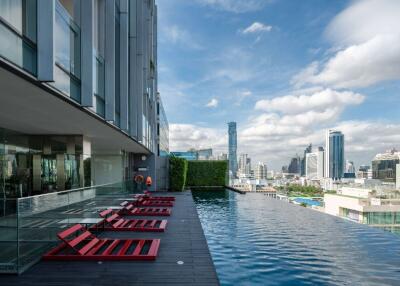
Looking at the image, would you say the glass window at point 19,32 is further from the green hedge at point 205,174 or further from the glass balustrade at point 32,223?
the green hedge at point 205,174

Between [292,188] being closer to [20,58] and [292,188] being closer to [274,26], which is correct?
[274,26]

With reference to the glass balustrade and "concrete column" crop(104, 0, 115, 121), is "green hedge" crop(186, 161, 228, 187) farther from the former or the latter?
the glass balustrade

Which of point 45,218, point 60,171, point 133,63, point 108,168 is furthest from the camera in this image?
point 108,168

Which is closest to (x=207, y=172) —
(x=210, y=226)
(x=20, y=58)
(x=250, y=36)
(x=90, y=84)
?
(x=250, y=36)

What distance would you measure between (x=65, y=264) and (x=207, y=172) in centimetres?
2821

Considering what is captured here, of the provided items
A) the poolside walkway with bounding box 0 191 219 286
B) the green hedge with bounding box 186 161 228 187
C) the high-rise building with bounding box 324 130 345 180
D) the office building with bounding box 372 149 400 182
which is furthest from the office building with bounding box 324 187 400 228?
the high-rise building with bounding box 324 130 345 180

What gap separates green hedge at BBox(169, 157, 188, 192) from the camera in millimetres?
25398

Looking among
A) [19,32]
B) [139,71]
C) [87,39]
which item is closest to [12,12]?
[19,32]

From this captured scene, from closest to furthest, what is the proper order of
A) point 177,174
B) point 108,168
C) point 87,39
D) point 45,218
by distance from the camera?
1. point 45,218
2. point 87,39
3. point 108,168
4. point 177,174

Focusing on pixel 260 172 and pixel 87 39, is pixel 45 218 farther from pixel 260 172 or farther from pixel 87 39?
pixel 260 172

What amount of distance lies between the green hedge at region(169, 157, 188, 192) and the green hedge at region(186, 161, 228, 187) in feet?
23.1

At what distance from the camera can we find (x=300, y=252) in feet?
26.2

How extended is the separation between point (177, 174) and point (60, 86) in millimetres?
20608

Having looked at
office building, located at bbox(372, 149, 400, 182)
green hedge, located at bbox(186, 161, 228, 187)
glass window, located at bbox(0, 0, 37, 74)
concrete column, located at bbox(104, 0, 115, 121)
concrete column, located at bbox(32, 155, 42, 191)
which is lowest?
office building, located at bbox(372, 149, 400, 182)
